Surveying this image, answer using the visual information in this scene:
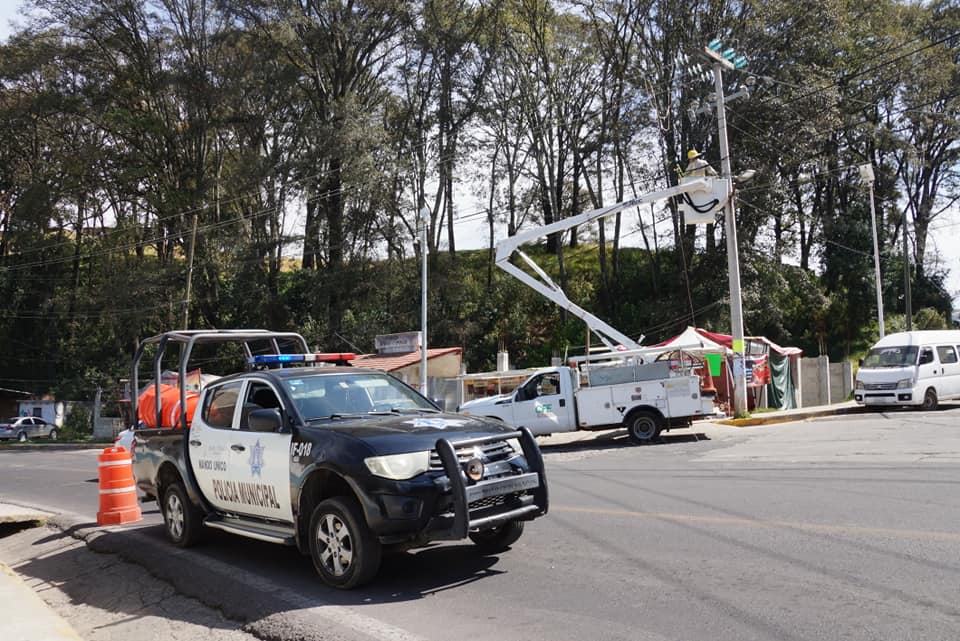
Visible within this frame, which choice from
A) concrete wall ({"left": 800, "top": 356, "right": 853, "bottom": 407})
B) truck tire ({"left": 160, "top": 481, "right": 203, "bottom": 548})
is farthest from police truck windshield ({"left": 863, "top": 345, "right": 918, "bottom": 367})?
truck tire ({"left": 160, "top": 481, "right": 203, "bottom": 548})

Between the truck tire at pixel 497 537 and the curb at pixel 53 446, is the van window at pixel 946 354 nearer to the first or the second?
the truck tire at pixel 497 537

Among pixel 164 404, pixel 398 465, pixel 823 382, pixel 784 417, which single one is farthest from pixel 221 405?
pixel 823 382

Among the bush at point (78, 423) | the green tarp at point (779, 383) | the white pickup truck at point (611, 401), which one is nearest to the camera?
the white pickup truck at point (611, 401)

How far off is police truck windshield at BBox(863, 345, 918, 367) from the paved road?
43.1 ft

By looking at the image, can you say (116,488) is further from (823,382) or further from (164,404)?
(823,382)

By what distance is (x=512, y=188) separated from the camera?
47.9 metres

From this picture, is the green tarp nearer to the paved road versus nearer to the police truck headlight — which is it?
the paved road

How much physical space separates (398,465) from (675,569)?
2.44m

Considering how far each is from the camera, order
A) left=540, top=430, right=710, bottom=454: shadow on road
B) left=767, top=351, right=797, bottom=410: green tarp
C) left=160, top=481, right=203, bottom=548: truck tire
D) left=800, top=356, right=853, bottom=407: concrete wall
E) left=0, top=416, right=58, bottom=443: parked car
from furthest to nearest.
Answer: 1. left=0, top=416, right=58, bottom=443: parked car
2. left=800, top=356, right=853, bottom=407: concrete wall
3. left=767, top=351, right=797, bottom=410: green tarp
4. left=540, top=430, right=710, bottom=454: shadow on road
5. left=160, top=481, right=203, bottom=548: truck tire

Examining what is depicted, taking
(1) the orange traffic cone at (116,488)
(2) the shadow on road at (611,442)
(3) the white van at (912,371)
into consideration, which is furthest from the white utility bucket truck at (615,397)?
(1) the orange traffic cone at (116,488)

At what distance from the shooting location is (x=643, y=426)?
761 inches

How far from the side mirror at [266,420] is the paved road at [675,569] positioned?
1.38 m

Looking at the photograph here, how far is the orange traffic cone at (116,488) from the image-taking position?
10.9 meters

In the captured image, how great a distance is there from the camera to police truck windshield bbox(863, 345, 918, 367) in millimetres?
23891
